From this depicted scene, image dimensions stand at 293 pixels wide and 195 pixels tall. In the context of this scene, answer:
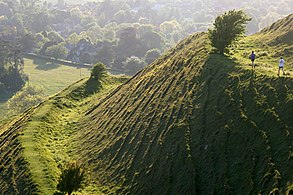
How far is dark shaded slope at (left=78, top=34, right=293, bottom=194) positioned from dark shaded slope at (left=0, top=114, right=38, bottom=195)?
246 inches

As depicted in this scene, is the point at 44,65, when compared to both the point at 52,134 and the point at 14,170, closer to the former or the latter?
the point at 52,134

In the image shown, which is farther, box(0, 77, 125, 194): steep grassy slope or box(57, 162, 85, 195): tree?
box(0, 77, 125, 194): steep grassy slope

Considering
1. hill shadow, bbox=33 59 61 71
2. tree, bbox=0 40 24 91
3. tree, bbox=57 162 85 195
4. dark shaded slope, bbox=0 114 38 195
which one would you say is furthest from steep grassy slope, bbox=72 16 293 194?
hill shadow, bbox=33 59 61 71

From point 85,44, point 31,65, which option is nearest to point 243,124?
point 31,65

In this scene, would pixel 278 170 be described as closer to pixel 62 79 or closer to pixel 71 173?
pixel 71 173

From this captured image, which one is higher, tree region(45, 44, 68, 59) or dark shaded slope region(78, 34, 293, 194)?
dark shaded slope region(78, 34, 293, 194)

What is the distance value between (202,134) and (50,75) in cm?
8614

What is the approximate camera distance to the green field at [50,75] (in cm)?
10205

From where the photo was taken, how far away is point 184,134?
3316 cm

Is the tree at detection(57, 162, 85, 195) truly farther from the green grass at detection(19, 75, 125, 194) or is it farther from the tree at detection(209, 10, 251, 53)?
the tree at detection(209, 10, 251, 53)

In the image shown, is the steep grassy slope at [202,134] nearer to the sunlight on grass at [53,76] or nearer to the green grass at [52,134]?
the green grass at [52,134]

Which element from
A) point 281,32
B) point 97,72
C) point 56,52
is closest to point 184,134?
point 281,32

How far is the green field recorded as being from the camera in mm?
102050

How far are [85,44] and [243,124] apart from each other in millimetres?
120854
